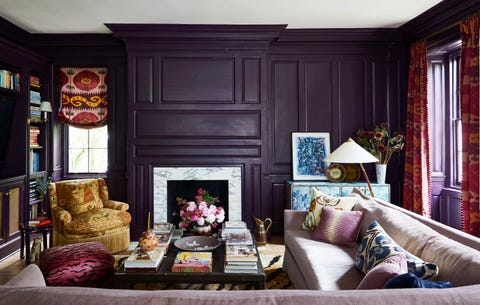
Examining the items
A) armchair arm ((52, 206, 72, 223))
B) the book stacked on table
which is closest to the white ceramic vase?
the book stacked on table

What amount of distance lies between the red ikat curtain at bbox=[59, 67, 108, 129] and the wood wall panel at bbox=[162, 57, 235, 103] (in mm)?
1089

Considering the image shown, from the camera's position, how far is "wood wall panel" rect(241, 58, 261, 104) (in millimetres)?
4516

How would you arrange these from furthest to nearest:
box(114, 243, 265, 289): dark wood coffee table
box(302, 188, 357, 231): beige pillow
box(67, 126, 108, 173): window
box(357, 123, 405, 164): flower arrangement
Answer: box(67, 126, 108, 173): window → box(357, 123, 405, 164): flower arrangement → box(302, 188, 357, 231): beige pillow → box(114, 243, 265, 289): dark wood coffee table

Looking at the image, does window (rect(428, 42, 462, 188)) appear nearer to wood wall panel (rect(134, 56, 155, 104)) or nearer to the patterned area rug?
the patterned area rug

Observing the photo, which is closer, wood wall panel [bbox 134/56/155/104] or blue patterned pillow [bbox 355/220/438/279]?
blue patterned pillow [bbox 355/220/438/279]

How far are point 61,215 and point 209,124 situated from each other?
1.99 m

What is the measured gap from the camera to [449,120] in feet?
14.1

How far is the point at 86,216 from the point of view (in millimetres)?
3785

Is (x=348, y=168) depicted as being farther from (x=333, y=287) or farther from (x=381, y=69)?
(x=333, y=287)

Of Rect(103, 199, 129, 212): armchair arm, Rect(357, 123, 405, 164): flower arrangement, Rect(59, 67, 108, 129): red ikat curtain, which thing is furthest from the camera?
Rect(59, 67, 108, 129): red ikat curtain

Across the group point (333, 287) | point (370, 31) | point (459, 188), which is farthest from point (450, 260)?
point (370, 31)

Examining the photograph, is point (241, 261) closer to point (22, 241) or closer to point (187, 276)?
point (187, 276)

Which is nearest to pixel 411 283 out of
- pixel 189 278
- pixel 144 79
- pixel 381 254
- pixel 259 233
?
pixel 381 254

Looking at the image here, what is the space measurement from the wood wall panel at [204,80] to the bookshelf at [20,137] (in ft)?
5.69
